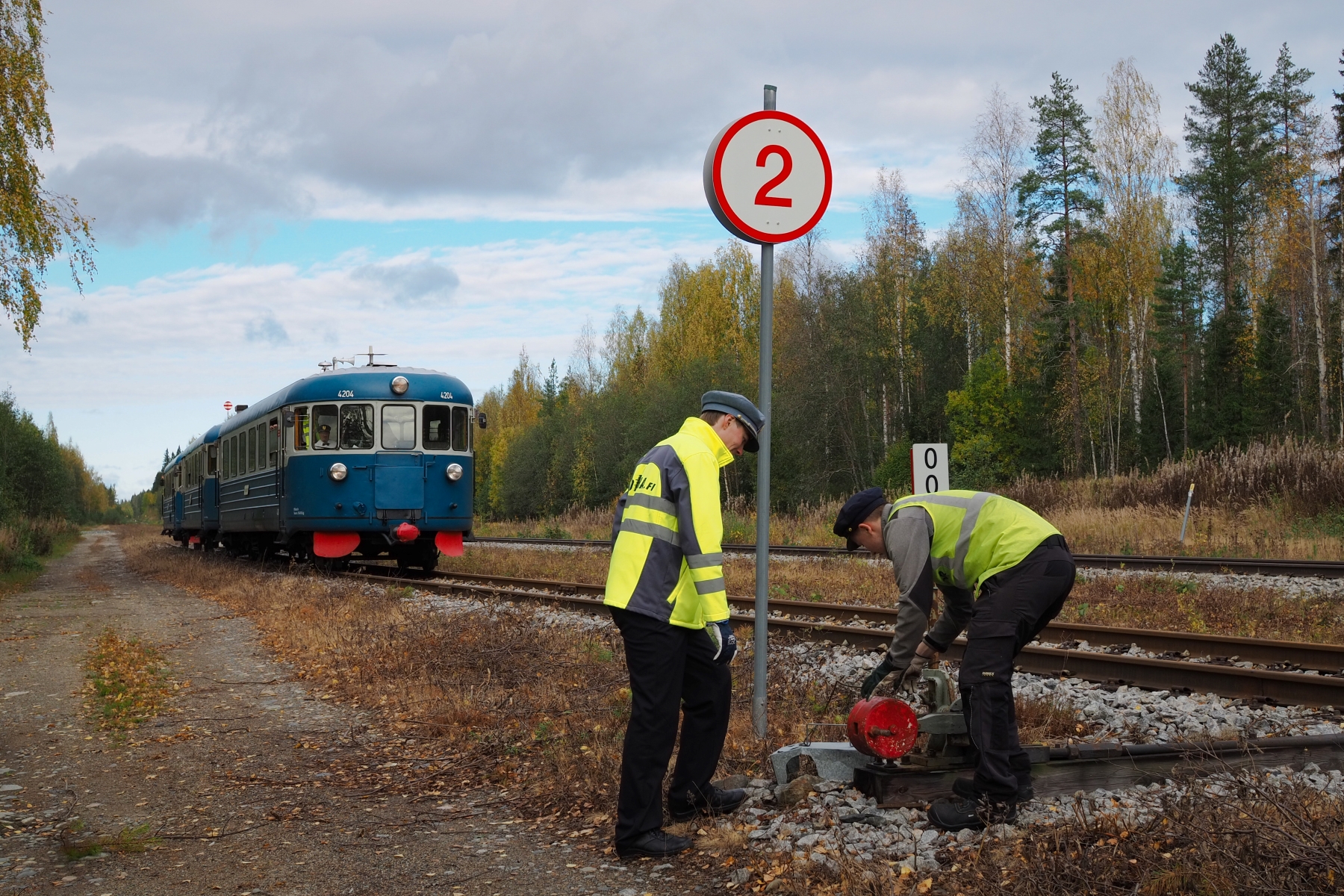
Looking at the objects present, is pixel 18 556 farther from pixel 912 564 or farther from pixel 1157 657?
pixel 912 564

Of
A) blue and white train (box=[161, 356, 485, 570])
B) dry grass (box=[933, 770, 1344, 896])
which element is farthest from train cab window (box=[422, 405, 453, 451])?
dry grass (box=[933, 770, 1344, 896])

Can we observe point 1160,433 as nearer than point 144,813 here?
No

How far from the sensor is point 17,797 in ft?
17.7

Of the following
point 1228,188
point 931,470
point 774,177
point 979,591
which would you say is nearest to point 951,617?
point 979,591

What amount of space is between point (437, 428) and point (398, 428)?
2.01ft

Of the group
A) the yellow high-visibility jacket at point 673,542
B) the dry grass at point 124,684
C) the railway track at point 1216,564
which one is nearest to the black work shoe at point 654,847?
the yellow high-visibility jacket at point 673,542

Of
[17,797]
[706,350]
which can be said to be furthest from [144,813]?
[706,350]

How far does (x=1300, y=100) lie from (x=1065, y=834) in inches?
1854

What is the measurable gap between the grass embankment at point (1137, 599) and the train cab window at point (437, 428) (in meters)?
2.77

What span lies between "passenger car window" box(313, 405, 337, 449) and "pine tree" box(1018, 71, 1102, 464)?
2657 centimetres

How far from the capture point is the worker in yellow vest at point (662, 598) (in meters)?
4.29

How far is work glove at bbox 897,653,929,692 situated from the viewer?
4738 mm

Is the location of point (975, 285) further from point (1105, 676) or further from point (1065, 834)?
point (1065, 834)

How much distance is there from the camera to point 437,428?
17328mm
